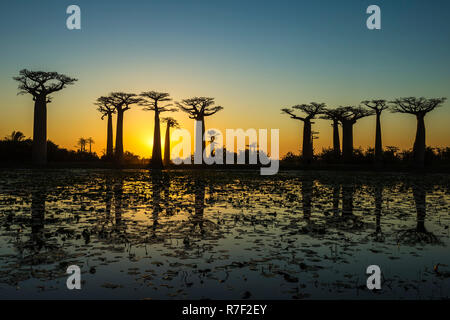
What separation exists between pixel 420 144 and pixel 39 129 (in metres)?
52.1

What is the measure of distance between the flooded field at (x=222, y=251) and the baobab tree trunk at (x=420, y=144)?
44.3 metres

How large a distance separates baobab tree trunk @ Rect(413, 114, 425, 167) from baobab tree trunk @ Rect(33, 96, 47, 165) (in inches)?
2003

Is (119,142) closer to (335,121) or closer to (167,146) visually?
(167,146)

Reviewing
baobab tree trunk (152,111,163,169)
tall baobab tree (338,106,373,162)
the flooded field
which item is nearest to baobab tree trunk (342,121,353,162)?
tall baobab tree (338,106,373,162)

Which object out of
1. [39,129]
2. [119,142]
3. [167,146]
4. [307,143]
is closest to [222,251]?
[39,129]

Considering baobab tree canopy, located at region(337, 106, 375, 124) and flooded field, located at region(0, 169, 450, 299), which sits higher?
baobab tree canopy, located at region(337, 106, 375, 124)

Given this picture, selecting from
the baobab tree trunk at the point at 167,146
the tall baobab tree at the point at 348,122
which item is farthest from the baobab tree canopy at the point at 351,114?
the baobab tree trunk at the point at 167,146

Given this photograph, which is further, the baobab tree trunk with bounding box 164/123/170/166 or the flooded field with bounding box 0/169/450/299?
the baobab tree trunk with bounding box 164/123/170/166

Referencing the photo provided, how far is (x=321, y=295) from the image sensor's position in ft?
16.8

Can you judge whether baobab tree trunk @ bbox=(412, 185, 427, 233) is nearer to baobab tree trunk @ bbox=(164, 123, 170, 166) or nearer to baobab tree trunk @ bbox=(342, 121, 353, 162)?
baobab tree trunk @ bbox=(342, 121, 353, 162)

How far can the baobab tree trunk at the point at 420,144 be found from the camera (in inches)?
2093

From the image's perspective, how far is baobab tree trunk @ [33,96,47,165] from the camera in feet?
160

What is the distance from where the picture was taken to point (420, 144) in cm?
5378
